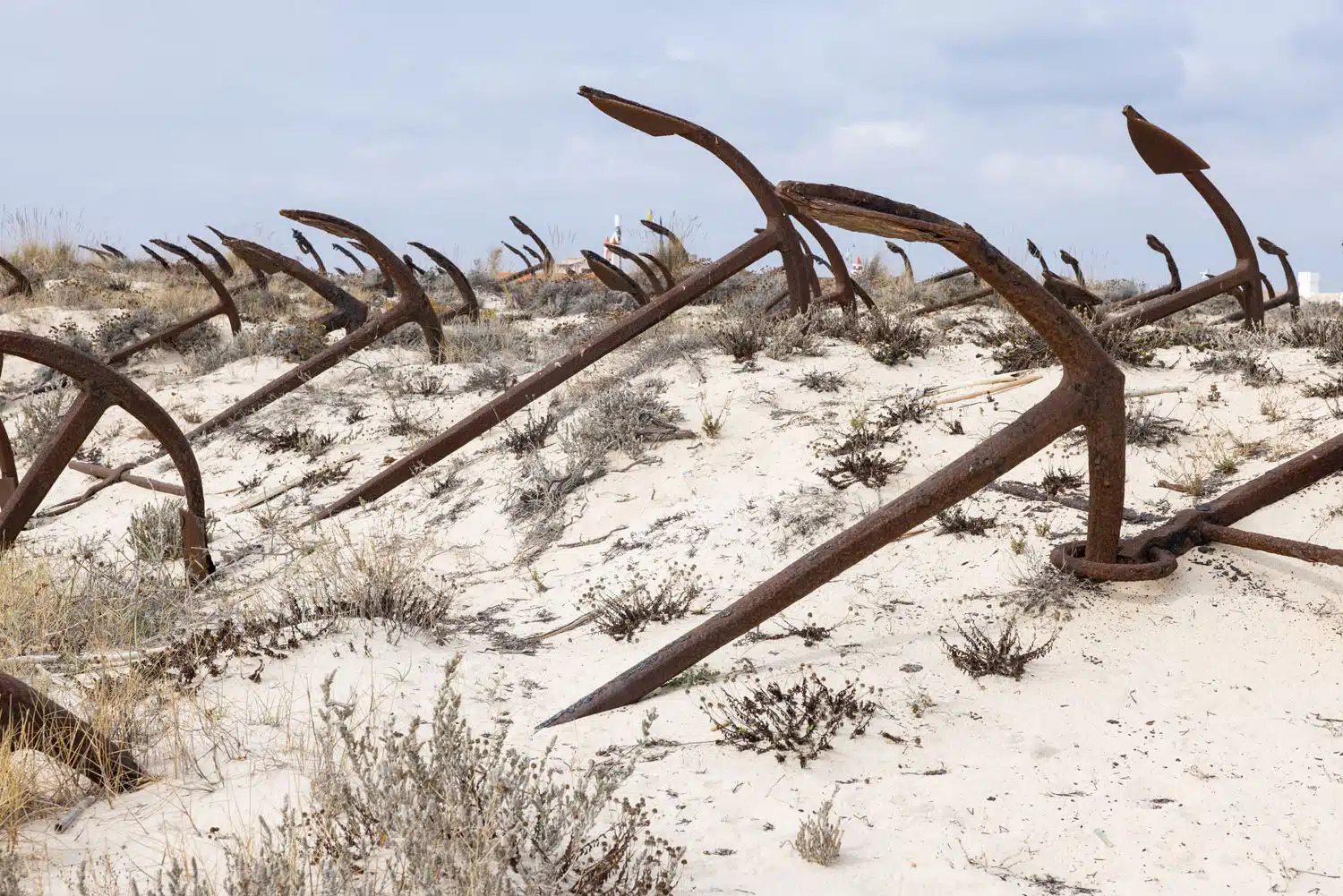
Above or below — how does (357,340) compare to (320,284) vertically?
below

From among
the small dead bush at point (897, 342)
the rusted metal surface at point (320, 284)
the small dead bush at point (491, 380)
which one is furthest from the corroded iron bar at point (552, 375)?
the rusted metal surface at point (320, 284)

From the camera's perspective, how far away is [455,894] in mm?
1925

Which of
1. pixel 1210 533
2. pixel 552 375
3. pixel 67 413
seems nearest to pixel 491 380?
pixel 552 375

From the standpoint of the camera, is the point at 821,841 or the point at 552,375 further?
the point at 552,375

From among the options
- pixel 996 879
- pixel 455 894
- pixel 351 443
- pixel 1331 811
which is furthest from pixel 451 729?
pixel 351 443

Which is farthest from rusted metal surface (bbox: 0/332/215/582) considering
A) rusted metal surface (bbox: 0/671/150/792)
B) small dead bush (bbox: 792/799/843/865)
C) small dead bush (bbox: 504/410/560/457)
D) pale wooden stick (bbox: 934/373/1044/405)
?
pale wooden stick (bbox: 934/373/1044/405)

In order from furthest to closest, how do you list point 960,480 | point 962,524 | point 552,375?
point 552,375, point 962,524, point 960,480

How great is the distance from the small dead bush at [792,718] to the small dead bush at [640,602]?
2.64 feet

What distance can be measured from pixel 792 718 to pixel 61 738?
70.7 inches

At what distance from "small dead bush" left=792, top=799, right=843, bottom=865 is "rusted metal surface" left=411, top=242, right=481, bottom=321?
6.66m

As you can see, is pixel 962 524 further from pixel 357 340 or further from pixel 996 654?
pixel 357 340

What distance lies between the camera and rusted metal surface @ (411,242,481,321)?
8156 millimetres

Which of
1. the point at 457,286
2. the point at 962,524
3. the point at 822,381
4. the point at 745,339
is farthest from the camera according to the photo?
the point at 457,286

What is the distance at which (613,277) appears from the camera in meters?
8.25
